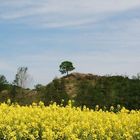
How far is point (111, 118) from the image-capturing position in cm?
1152

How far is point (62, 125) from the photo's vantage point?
10.8 m

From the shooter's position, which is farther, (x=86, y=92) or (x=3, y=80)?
(x=3, y=80)

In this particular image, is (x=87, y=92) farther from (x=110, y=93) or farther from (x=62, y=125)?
(x=62, y=125)

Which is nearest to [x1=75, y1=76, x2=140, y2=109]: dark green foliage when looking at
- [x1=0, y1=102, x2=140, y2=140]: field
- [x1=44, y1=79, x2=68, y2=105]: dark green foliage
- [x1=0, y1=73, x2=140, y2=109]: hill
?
[x1=0, y1=73, x2=140, y2=109]: hill

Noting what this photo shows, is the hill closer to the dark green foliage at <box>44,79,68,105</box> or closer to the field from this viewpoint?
the dark green foliage at <box>44,79,68,105</box>

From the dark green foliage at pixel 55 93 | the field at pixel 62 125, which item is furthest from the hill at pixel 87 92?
the field at pixel 62 125

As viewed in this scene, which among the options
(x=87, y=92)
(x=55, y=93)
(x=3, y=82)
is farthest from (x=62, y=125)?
(x=3, y=82)

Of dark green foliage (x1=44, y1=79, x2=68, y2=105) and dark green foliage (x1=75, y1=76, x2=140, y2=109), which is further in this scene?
dark green foliage (x1=44, y1=79, x2=68, y2=105)

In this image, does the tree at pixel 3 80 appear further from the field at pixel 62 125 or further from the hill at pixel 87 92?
the field at pixel 62 125

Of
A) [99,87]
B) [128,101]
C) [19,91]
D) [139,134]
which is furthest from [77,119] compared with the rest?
[19,91]

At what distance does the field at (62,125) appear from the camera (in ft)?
33.6

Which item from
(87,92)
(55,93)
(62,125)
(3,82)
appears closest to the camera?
(62,125)

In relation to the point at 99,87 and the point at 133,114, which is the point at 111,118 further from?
the point at 99,87

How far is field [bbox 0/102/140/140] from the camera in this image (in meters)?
10.2
